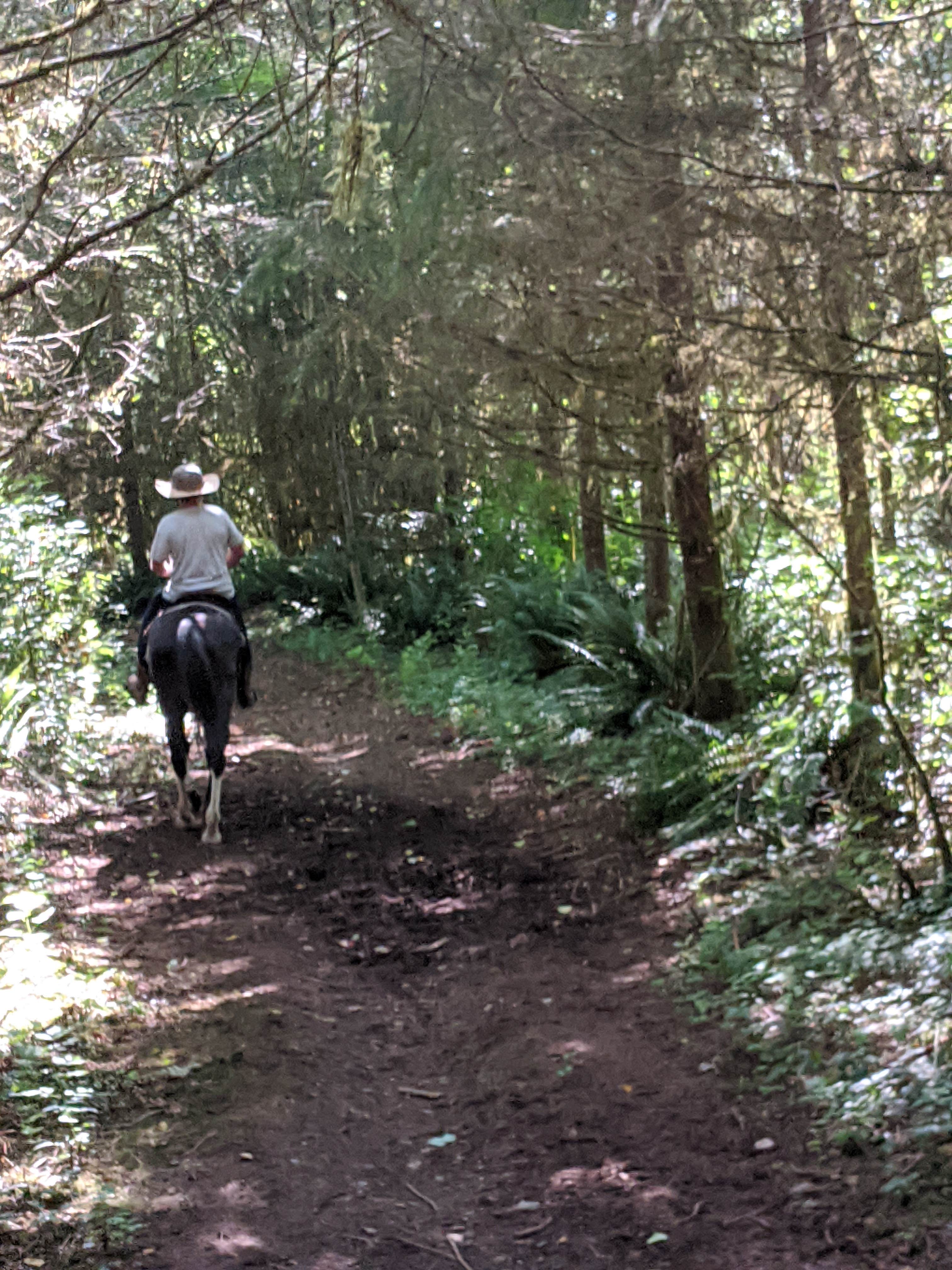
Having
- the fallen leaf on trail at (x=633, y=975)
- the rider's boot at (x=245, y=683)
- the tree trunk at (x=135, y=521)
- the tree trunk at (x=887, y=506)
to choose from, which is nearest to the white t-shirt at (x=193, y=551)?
the rider's boot at (x=245, y=683)

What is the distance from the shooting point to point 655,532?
1041 centimetres

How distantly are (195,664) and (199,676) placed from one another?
0.09 m

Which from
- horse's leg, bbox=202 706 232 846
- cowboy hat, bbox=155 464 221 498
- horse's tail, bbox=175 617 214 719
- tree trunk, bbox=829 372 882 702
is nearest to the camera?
tree trunk, bbox=829 372 882 702

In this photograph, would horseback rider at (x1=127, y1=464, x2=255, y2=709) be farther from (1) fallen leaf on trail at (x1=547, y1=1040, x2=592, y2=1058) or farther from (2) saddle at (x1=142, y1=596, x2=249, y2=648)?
(1) fallen leaf on trail at (x1=547, y1=1040, x2=592, y2=1058)

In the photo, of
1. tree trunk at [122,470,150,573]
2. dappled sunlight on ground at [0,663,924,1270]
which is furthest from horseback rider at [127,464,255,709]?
tree trunk at [122,470,150,573]

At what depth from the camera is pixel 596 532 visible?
14.1m

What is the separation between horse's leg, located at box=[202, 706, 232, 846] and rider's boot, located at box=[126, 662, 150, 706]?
0.75 m

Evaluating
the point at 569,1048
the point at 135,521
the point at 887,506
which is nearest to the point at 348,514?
the point at 135,521

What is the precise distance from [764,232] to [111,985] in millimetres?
4742

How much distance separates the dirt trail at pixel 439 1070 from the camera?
4.13 metres

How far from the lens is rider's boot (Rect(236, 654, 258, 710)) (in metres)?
9.54

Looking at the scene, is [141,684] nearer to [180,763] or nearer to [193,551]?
[180,763]

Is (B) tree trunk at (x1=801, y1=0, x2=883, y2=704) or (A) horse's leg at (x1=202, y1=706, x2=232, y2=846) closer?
(B) tree trunk at (x1=801, y1=0, x2=883, y2=704)

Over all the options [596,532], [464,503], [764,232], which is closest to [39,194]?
[764,232]
